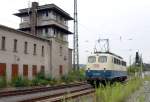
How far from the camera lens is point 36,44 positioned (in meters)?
43.4

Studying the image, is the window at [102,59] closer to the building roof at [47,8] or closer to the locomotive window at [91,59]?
the locomotive window at [91,59]

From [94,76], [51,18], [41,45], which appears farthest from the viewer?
[51,18]

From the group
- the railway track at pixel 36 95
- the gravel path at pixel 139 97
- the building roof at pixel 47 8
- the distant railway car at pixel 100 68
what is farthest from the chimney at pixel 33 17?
the gravel path at pixel 139 97

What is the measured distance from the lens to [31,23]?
181 feet

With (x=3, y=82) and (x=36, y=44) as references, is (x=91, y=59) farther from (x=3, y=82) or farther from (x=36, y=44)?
(x=36, y=44)

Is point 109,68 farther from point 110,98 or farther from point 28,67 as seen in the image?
point 110,98

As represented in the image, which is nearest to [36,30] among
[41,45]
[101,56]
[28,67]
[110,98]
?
[41,45]

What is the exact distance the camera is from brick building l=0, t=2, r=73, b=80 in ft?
117

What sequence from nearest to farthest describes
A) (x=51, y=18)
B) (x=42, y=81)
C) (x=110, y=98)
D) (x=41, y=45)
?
(x=110, y=98) → (x=42, y=81) → (x=41, y=45) → (x=51, y=18)

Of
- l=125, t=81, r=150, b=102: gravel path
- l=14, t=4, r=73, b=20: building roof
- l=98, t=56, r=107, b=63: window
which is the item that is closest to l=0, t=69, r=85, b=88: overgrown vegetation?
l=98, t=56, r=107, b=63: window

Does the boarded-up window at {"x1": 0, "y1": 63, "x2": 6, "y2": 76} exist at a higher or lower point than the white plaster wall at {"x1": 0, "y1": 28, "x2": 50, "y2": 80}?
lower

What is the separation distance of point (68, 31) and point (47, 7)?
639 cm

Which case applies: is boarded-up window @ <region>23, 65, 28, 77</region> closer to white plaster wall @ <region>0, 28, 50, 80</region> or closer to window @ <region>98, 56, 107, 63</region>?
white plaster wall @ <region>0, 28, 50, 80</region>

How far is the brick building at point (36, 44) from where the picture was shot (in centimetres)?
3575
